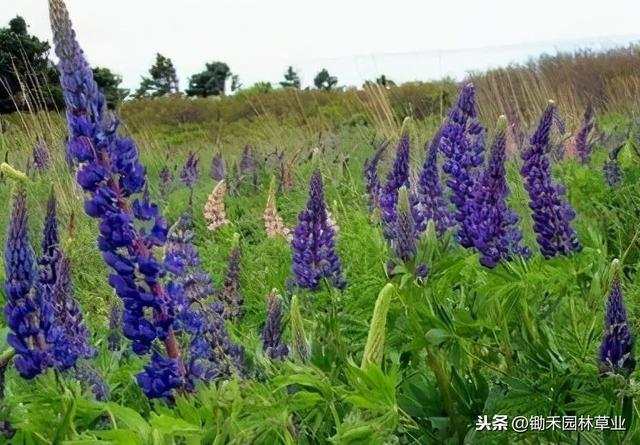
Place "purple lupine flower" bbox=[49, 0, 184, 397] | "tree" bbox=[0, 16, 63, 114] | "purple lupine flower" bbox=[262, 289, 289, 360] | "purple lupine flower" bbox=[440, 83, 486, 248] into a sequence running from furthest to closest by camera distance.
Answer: "tree" bbox=[0, 16, 63, 114] < "purple lupine flower" bbox=[440, 83, 486, 248] < "purple lupine flower" bbox=[262, 289, 289, 360] < "purple lupine flower" bbox=[49, 0, 184, 397]

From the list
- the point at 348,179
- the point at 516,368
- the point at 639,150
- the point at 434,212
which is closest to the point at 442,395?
the point at 516,368

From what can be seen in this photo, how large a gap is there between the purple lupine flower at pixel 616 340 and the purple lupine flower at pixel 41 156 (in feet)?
20.1

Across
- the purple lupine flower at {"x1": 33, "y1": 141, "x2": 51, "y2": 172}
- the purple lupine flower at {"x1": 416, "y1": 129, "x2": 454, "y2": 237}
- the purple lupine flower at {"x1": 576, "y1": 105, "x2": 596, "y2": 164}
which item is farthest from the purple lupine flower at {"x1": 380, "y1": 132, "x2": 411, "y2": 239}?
the purple lupine flower at {"x1": 33, "y1": 141, "x2": 51, "y2": 172}

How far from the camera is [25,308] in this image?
1605 mm

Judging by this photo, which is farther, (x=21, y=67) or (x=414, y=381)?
(x=21, y=67)

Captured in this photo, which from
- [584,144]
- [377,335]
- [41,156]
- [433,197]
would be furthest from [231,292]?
[41,156]

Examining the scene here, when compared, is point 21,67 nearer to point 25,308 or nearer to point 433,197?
point 433,197

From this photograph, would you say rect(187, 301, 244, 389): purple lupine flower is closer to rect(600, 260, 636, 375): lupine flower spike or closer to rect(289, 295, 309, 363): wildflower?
rect(289, 295, 309, 363): wildflower

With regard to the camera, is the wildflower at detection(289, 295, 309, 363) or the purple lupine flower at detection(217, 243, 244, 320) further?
the purple lupine flower at detection(217, 243, 244, 320)

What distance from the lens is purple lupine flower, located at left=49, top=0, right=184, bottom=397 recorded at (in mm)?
1663

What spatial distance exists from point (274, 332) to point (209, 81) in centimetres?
2853

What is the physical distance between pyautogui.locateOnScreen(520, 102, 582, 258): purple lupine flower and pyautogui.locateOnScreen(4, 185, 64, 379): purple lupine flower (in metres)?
1.26

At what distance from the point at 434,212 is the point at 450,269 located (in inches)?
39.9

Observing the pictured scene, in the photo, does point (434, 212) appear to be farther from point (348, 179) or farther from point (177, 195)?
point (177, 195)
